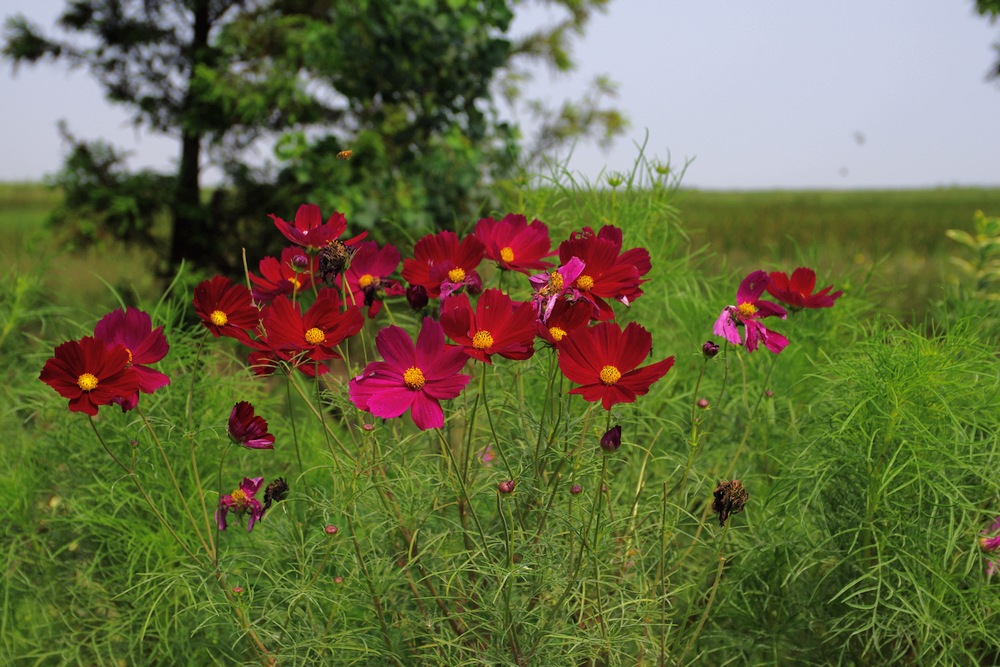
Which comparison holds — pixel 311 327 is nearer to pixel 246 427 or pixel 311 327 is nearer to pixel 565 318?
pixel 246 427

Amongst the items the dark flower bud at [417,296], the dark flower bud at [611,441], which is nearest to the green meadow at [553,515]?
the dark flower bud at [611,441]

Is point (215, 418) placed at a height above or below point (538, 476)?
below

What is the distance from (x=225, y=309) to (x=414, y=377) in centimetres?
37

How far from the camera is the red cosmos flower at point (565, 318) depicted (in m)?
1.23

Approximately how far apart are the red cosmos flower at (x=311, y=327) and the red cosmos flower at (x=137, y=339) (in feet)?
0.76

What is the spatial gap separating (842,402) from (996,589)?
0.52 m

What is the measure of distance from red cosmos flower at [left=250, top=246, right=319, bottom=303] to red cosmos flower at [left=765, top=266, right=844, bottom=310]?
34.8 inches

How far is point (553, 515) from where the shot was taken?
4.64ft

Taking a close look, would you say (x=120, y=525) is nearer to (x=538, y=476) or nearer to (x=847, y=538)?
(x=538, y=476)

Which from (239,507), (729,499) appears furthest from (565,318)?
(239,507)

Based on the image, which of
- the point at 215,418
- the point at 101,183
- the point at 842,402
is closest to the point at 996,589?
the point at 842,402

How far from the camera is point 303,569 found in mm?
1435

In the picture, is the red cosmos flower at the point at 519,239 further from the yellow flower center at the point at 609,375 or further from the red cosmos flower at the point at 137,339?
the red cosmos flower at the point at 137,339

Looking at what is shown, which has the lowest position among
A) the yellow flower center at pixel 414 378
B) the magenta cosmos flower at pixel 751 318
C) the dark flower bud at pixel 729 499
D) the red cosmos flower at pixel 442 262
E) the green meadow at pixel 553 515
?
the green meadow at pixel 553 515
